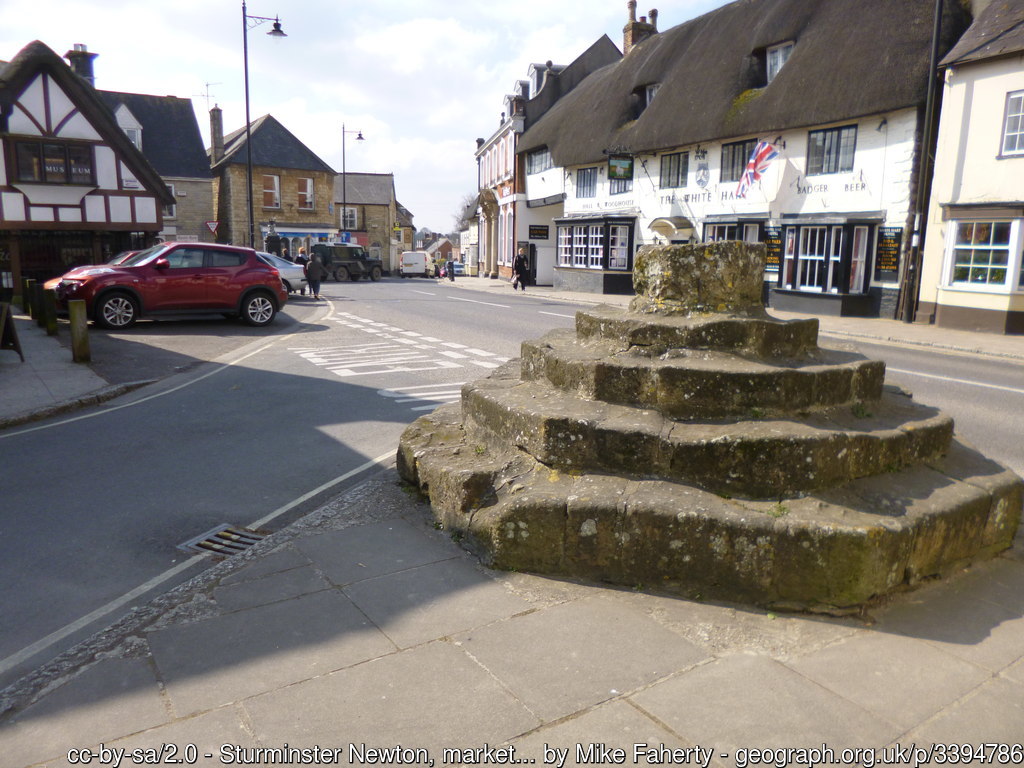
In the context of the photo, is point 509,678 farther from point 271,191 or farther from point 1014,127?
point 271,191

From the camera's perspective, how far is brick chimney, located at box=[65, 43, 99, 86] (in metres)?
33.8

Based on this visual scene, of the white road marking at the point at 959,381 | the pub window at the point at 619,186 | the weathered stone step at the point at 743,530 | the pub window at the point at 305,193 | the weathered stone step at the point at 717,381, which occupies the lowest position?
the white road marking at the point at 959,381

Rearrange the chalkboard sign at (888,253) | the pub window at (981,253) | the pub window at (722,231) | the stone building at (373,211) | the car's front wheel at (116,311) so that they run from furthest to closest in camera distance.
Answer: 1. the stone building at (373,211)
2. the pub window at (722,231)
3. the chalkboard sign at (888,253)
4. the pub window at (981,253)
5. the car's front wheel at (116,311)

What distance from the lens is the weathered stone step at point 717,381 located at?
156 inches

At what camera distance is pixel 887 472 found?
12.8 ft

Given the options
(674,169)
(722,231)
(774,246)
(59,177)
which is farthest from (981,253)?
(59,177)

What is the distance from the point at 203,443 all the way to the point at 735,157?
74.6 feet

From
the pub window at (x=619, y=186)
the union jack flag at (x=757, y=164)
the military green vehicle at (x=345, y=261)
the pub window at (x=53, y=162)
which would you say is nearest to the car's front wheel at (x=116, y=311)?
the pub window at (x=53, y=162)

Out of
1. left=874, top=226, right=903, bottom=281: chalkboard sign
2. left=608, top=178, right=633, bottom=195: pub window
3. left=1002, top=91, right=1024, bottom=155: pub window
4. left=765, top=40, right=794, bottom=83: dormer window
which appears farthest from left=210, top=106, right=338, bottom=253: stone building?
left=1002, top=91, right=1024, bottom=155: pub window

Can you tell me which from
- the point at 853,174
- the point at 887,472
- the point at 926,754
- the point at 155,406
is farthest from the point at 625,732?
the point at 853,174

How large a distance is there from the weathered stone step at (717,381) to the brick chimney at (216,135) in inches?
2024

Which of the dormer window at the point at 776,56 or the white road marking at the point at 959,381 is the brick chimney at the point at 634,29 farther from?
the white road marking at the point at 959,381

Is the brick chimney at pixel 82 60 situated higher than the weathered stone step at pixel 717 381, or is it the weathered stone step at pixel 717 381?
the brick chimney at pixel 82 60

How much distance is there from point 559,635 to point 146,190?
2690 centimetres
